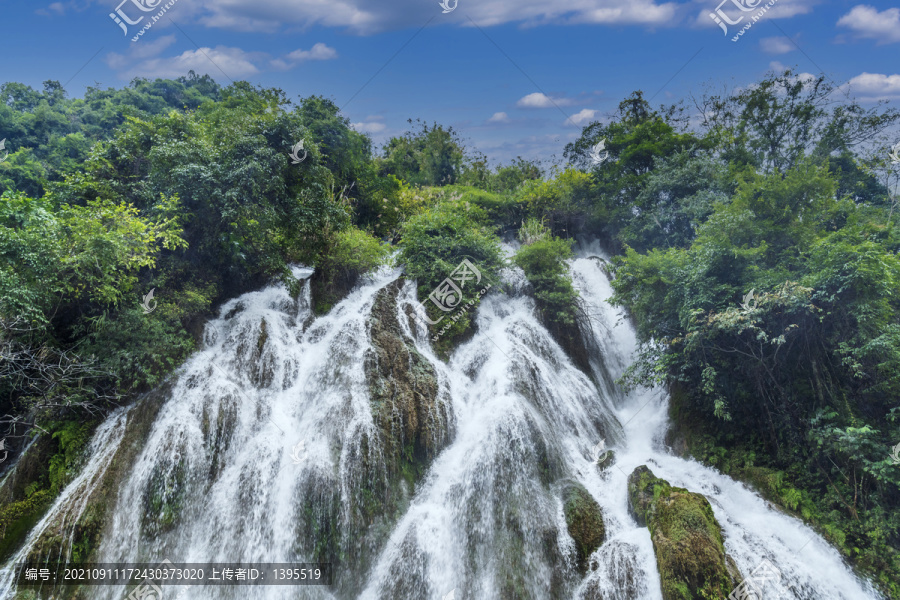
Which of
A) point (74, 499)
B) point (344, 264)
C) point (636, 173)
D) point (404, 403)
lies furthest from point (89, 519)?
point (636, 173)

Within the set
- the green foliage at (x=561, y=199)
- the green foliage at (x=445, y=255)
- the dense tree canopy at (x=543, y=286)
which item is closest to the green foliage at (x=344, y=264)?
the dense tree canopy at (x=543, y=286)

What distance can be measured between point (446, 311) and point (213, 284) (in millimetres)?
6457

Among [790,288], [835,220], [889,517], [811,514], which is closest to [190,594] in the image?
[811,514]

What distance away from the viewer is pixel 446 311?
1187 centimetres

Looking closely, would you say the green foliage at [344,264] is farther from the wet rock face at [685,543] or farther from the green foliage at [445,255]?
the wet rock face at [685,543]

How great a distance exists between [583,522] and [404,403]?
14.7ft

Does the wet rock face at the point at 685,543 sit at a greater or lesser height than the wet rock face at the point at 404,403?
lesser

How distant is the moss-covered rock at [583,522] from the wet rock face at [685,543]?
2.66 ft

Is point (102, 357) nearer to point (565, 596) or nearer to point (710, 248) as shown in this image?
point (565, 596)

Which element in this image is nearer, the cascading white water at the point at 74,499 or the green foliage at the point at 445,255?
the cascading white water at the point at 74,499

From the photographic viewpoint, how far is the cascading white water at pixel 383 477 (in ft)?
22.7

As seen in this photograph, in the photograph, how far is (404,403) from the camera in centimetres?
911

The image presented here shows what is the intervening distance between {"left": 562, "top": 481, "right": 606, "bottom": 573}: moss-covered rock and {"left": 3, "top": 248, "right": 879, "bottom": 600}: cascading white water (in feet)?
0.50

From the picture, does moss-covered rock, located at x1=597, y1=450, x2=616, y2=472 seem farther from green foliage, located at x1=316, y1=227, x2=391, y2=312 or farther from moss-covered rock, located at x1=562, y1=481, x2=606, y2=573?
green foliage, located at x1=316, y1=227, x2=391, y2=312
